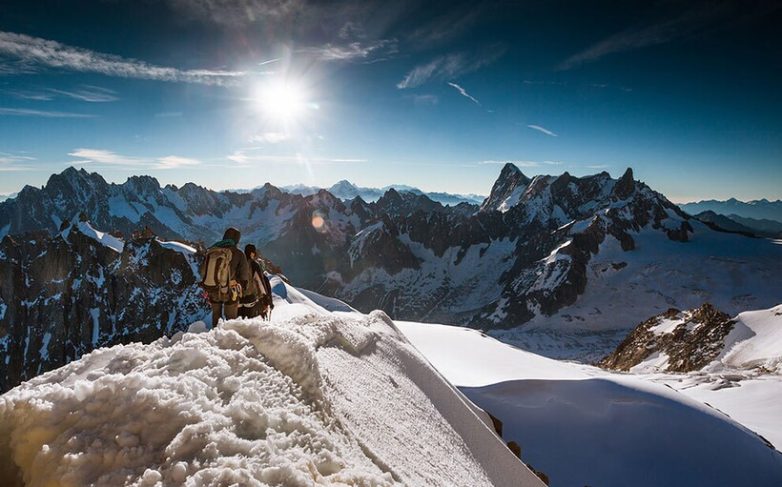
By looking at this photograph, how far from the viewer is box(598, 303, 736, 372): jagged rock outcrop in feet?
175

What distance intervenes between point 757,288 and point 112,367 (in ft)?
602

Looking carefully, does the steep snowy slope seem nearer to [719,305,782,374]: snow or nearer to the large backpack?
[719,305,782,374]: snow

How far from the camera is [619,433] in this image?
471 inches

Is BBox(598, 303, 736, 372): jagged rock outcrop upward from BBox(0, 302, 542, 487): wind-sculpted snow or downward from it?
downward

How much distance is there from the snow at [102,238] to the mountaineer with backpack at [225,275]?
11715cm

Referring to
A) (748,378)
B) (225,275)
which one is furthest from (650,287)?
(225,275)

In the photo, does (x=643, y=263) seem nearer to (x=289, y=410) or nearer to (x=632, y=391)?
(x=632, y=391)

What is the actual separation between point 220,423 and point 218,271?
236 inches

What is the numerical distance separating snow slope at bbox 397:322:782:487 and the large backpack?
29.3 ft

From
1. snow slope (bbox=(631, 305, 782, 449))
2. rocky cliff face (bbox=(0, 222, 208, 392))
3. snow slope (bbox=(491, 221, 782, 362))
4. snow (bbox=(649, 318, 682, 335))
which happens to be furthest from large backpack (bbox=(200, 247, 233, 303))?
snow slope (bbox=(491, 221, 782, 362))

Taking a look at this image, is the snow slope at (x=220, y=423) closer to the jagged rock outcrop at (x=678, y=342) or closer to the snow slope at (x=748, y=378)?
the snow slope at (x=748, y=378)

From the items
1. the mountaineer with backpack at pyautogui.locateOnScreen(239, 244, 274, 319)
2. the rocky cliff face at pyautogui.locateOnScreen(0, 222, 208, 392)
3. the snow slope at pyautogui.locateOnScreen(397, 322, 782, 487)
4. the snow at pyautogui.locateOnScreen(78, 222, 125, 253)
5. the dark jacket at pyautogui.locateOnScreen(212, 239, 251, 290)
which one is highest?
the dark jacket at pyautogui.locateOnScreen(212, 239, 251, 290)

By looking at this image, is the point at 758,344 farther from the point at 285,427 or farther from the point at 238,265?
the point at 285,427

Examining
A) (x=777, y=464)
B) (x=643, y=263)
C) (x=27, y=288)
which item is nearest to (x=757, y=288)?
(x=643, y=263)
